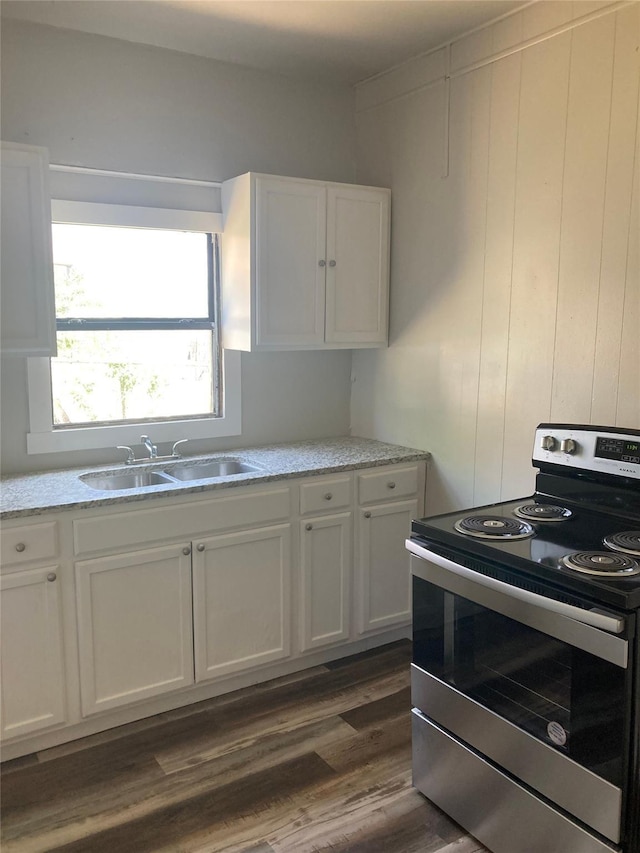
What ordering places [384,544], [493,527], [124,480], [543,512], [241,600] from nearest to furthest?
[493,527]
[543,512]
[241,600]
[124,480]
[384,544]

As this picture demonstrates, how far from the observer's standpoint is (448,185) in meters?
2.99

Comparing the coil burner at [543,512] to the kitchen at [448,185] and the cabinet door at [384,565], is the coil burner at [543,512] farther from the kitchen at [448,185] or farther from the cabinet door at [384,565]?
the cabinet door at [384,565]

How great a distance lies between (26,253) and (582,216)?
1915mm

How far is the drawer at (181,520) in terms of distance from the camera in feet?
8.02

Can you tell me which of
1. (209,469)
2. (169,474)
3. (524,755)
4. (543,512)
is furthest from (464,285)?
(524,755)

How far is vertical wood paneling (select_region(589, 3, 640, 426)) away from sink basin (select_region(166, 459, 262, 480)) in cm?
140

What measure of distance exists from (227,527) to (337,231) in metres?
1.39

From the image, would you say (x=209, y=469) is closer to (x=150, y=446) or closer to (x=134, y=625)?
(x=150, y=446)

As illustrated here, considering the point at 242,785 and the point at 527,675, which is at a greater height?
the point at 527,675

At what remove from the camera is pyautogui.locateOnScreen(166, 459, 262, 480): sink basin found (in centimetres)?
304

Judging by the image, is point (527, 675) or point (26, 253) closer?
point (527, 675)

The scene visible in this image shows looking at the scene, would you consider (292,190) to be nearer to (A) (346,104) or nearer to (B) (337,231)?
(B) (337,231)

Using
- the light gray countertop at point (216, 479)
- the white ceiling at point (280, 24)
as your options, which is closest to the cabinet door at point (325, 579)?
the light gray countertop at point (216, 479)

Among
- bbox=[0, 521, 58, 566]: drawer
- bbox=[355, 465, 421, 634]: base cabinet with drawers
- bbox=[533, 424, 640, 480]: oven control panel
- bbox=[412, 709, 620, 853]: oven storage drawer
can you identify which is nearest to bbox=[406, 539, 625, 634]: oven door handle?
bbox=[412, 709, 620, 853]: oven storage drawer
